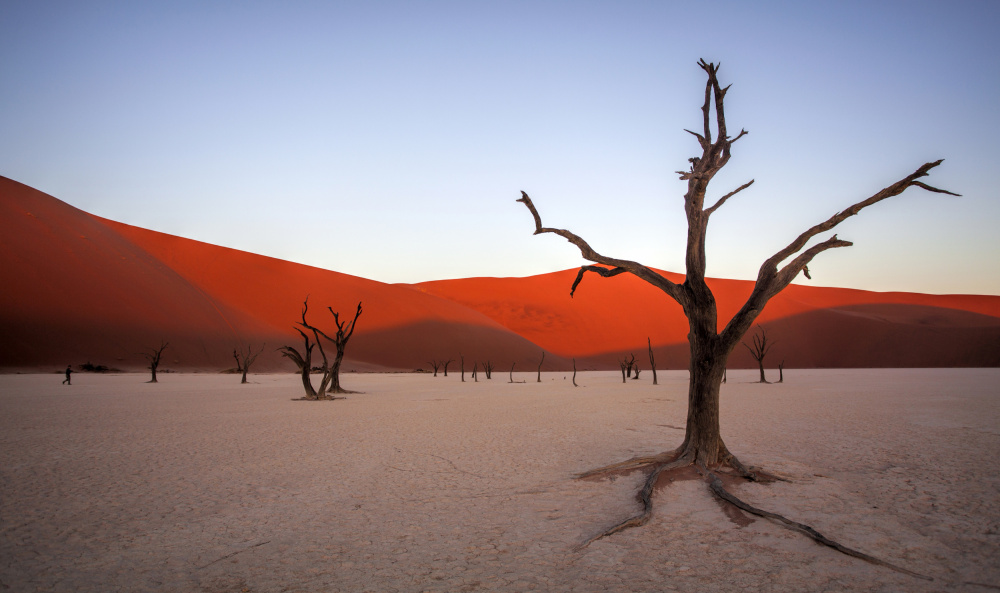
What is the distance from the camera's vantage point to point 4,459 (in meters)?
8.02

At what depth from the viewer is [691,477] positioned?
20.8 ft

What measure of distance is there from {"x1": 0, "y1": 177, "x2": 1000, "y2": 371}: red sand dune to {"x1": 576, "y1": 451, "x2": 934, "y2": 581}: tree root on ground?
45.6 m

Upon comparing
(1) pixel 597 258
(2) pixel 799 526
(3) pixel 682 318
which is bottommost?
(2) pixel 799 526

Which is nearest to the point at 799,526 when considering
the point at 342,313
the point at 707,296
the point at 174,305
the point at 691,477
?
the point at 691,477

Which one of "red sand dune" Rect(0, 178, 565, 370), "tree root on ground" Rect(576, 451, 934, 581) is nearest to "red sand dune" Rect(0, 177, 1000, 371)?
"red sand dune" Rect(0, 178, 565, 370)

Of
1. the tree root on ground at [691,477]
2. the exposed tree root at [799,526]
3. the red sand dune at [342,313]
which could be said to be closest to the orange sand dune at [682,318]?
the red sand dune at [342,313]

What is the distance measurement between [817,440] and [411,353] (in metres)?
52.6

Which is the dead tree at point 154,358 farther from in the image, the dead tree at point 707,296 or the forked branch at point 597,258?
the dead tree at point 707,296

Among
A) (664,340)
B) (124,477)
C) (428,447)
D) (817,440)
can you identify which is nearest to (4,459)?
(124,477)

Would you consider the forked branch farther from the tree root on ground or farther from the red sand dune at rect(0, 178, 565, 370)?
the red sand dune at rect(0, 178, 565, 370)

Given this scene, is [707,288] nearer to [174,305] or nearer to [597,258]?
[597,258]

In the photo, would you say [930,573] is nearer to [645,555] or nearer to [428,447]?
[645,555]

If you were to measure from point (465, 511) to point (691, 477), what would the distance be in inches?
105

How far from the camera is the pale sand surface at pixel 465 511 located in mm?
3834
